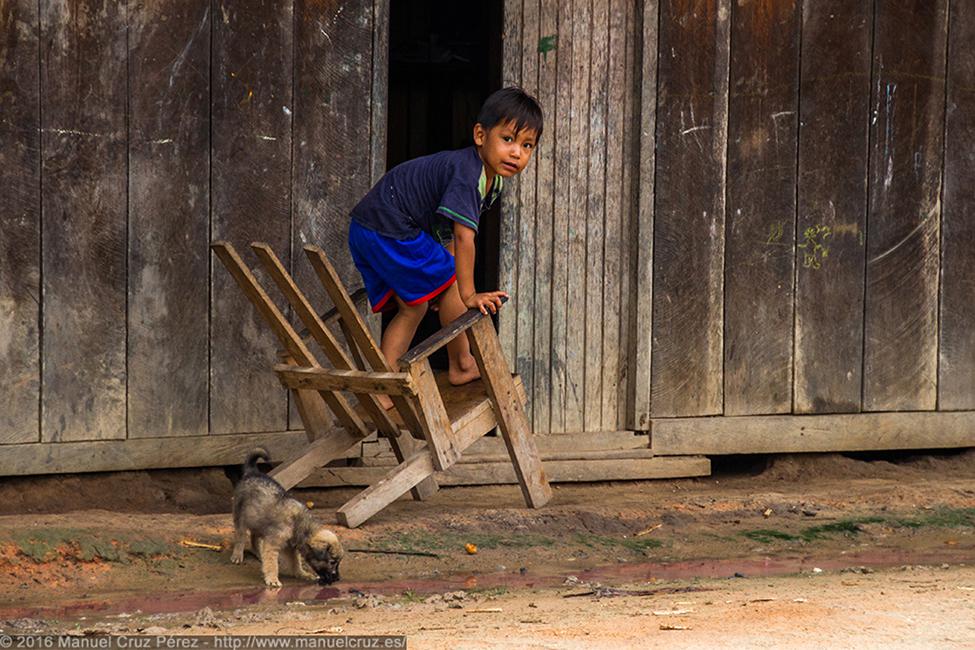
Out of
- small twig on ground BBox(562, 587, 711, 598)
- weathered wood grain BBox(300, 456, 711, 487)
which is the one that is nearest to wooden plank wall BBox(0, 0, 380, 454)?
weathered wood grain BBox(300, 456, 711, 487)

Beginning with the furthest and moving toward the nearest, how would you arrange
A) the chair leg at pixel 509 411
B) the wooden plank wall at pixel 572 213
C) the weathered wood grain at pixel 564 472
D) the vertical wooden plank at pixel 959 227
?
the vertical wooden plank at pixel 959 227, the wooden plank wall at pixel 572 213, the weathered wood grain at pixel 564 472, the chair leg at pixel 509 411

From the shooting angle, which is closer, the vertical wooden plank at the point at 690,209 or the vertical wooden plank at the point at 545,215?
the vertical wooden plank at the point at 545,215

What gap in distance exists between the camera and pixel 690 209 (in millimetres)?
6914

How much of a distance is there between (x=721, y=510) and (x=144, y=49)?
10.4 ft

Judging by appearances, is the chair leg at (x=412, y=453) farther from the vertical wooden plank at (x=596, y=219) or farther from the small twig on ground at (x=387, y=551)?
the vertical wooden plank at (x=596, y=219)

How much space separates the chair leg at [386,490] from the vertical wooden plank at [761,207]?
212cm

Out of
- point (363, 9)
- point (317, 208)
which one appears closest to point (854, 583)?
point (317, 208)

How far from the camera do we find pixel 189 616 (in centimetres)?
471

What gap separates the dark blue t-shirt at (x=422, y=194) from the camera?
18.2 ft

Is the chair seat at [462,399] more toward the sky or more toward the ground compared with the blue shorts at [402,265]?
more toward the ground

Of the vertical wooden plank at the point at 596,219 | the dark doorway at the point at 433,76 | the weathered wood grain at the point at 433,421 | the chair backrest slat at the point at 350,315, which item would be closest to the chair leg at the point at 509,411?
the weathered wood grain at the point at 433,421

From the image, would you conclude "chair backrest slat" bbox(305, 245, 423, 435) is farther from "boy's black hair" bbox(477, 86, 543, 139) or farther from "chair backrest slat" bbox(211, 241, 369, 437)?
"boy's black hair" bbox(477, 86, 543, 139)

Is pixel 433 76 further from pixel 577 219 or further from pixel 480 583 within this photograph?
pixel 480 583

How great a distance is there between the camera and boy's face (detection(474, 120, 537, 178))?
5.58 metres
